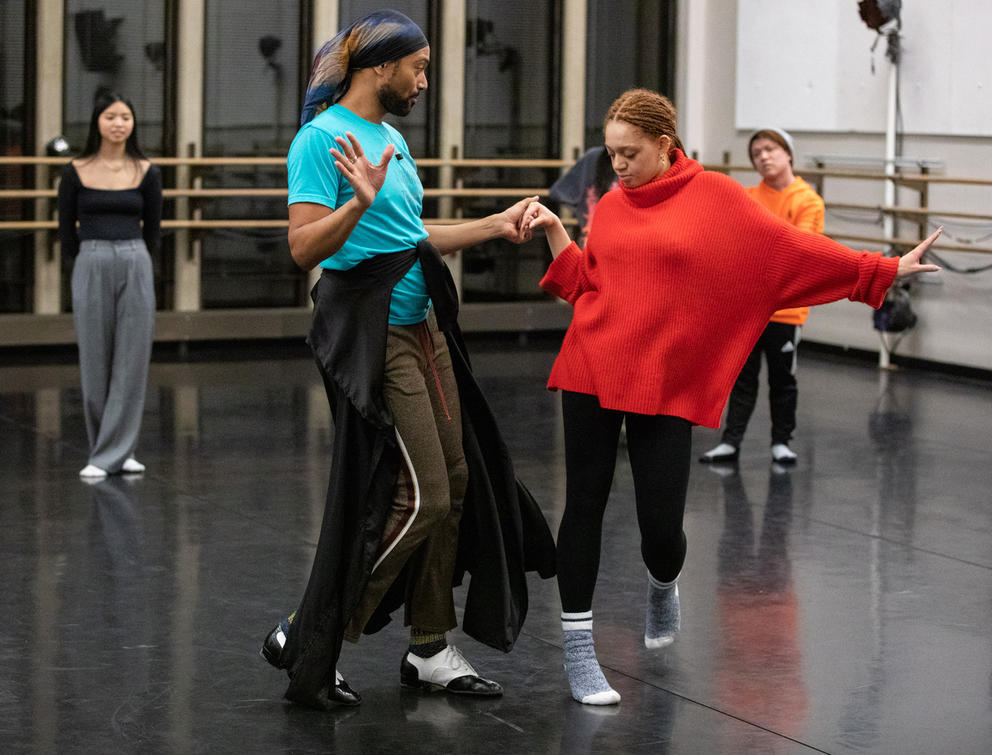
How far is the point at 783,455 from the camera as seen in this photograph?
7.41 metres

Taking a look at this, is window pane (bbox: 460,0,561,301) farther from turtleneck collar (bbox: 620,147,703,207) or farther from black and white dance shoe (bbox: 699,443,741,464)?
turtleneck collar (bbox: 620,147,703,207)

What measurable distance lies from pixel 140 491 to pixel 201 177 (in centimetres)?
545

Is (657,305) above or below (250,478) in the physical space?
above

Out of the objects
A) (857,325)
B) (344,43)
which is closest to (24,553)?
(344,43)

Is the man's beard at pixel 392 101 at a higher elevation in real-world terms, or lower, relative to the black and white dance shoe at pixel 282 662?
higher

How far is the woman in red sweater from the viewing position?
3.87 meters

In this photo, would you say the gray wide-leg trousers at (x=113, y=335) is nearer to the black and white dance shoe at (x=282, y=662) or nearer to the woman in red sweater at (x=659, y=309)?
the black and white dance shoe at (x=282, y=662)

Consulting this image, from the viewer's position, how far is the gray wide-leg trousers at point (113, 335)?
22.5 feet

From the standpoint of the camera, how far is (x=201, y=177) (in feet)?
38.2

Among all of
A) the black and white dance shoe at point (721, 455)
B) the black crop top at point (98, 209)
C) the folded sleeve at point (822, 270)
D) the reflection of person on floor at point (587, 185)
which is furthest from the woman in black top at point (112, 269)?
the folded sleeve at point (822, 270)

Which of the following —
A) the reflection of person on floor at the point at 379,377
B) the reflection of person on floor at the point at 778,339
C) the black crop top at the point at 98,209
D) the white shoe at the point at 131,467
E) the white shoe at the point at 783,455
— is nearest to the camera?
the reflection of person on floor at the point at 379,377

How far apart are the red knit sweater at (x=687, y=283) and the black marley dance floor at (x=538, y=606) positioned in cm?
80

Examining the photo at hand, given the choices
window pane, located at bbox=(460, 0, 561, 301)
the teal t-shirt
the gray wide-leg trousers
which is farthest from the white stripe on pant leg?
window pane, located at bbox=(460, 0, 561, 301)

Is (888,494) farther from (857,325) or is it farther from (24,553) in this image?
(857,325)
